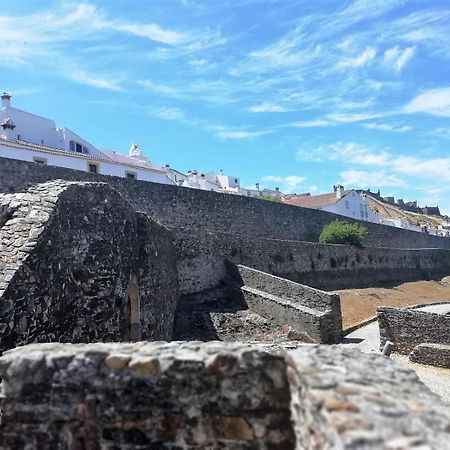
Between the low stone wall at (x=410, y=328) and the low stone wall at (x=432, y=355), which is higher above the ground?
the low stone wall at (x=410, y=328)

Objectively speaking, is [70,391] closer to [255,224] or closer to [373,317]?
[373,317]

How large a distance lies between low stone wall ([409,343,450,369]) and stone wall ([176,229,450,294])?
714 centimetres

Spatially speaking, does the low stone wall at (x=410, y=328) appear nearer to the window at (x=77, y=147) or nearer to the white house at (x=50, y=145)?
the white house at (x=50, y=145)

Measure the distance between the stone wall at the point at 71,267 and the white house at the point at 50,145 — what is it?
A: 15.1 meters

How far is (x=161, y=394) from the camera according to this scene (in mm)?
3330

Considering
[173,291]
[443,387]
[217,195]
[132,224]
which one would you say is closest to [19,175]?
[173,291]

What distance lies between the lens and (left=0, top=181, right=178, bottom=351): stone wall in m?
6.02

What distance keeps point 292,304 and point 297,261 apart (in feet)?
31.5

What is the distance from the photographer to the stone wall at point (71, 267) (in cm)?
602

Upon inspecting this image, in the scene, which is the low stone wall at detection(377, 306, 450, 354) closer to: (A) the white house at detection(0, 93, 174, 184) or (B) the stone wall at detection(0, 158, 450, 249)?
(B) the stone wall at detection(0, 158, 450, 249)

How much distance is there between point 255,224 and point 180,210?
668cm

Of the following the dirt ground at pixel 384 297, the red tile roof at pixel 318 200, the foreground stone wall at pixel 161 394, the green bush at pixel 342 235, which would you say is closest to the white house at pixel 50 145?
the green bush at pixel 342 235

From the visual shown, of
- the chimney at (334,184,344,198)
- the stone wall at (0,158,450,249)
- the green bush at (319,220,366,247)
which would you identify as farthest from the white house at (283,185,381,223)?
the green bush at (319,220,366,247)

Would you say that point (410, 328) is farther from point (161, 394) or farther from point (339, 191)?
point (339, 191)
